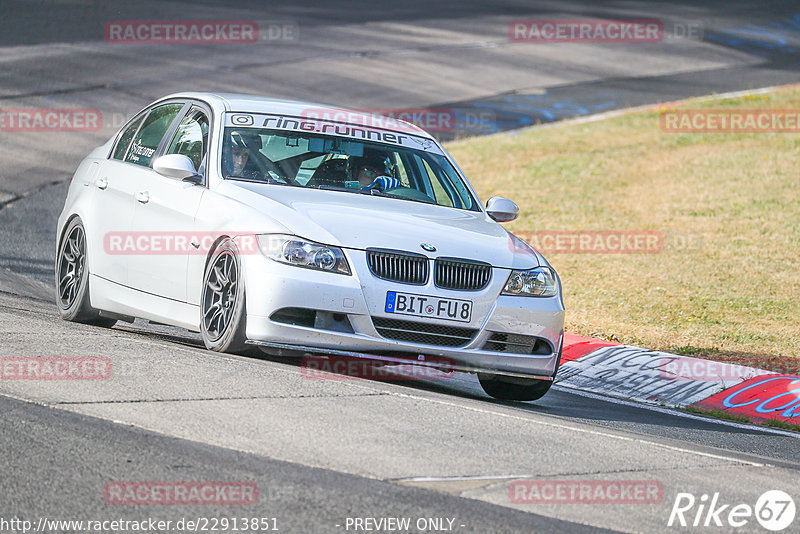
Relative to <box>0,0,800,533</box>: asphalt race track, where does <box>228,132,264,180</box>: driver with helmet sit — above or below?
above

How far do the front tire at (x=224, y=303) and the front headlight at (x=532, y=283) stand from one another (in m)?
1.61

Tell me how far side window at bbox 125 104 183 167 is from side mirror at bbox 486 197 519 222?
241 cm

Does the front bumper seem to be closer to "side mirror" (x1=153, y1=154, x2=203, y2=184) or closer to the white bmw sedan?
the white bmw sedan

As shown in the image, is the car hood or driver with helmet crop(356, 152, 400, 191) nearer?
the car hood

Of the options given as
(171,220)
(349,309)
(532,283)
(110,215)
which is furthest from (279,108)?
(532,283)

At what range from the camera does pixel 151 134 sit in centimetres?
929

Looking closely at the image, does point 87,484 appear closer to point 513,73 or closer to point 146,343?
point 146,343

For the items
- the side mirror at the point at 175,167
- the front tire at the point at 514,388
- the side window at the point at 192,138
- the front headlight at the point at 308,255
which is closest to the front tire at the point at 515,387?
the front tire at the point at 514,388

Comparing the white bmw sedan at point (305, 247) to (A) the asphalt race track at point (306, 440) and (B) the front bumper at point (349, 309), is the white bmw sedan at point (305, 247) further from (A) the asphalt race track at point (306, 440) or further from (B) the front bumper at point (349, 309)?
(A) the asphalt race track at point (306, 440)

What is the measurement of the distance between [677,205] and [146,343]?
39.9ft

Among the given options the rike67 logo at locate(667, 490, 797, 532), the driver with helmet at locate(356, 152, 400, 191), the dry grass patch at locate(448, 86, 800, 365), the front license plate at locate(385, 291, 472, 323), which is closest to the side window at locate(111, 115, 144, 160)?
the driver with helmet at locate(356, 152, 400, 191)

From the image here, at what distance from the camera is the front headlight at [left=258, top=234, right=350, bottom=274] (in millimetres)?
7305

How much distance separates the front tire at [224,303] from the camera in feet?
24.4

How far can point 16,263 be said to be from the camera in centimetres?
1277
